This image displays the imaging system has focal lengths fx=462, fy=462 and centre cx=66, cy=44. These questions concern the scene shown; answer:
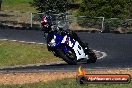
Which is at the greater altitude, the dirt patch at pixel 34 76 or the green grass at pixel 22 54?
the dirt patch at pixel 34 76

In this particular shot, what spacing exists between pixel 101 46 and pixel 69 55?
6988 mm

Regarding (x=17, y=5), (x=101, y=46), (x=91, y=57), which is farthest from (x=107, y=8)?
(x=17, y=5)

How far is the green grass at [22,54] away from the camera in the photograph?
891 inches

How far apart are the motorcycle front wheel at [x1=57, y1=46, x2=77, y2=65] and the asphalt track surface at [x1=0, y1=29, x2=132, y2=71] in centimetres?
25

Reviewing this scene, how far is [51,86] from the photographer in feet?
41.4

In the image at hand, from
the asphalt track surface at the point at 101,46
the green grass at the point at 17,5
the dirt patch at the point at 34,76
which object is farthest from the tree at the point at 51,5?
the dirt patch at the point at 34,76

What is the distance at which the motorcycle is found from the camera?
727 inches

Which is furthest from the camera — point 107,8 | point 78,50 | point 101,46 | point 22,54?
point 107,8

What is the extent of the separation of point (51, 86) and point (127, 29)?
21.4 meters

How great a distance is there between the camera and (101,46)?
84.6 ft

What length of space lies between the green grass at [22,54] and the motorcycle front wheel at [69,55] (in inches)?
135

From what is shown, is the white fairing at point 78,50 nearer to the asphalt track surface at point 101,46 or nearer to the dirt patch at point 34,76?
the asphalt track surface at point 101,46

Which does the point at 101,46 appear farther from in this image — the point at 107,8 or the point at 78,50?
the point at 107,8

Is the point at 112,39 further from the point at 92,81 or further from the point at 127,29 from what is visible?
the point at 92,81
